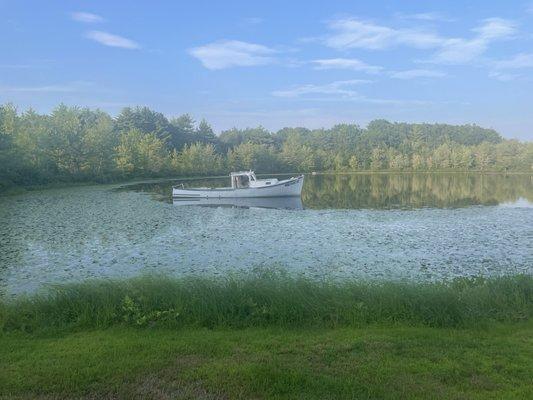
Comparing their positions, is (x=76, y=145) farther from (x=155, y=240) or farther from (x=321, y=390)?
(x=321, y=390)

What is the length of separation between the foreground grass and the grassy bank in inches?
0.6

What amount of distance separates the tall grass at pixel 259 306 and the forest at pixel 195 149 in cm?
3733

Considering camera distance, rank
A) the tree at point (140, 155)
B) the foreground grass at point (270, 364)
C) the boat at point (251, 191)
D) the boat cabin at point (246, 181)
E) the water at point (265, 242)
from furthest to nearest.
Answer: the tree at point (140, 155) → the boat cabin at point (246, 181) → the boat at point (251, 191) → the water at point (265, 242) → the foreground grass at point (270, 364)

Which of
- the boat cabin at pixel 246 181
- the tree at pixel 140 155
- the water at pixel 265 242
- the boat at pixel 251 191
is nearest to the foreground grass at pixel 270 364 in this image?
the water at pixel 265 242

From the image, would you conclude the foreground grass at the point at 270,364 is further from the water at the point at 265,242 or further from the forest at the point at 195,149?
the forest at the point at 195,149

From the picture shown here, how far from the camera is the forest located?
54.8m

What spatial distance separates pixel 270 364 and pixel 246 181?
38356 millimetres

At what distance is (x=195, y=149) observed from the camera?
8688 centimetres

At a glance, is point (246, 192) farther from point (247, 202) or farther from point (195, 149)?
point (195, 149)

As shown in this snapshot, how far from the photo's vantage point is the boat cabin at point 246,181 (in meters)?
41.6

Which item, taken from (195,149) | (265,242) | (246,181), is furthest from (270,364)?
(195,149)

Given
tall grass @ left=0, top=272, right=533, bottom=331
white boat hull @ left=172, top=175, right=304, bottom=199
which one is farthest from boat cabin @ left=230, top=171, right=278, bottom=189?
tall grass @ left=0, top=272, right=533, bottom=331

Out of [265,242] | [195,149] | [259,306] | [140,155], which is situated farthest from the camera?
[195,149]

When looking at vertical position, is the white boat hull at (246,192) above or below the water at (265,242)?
above
